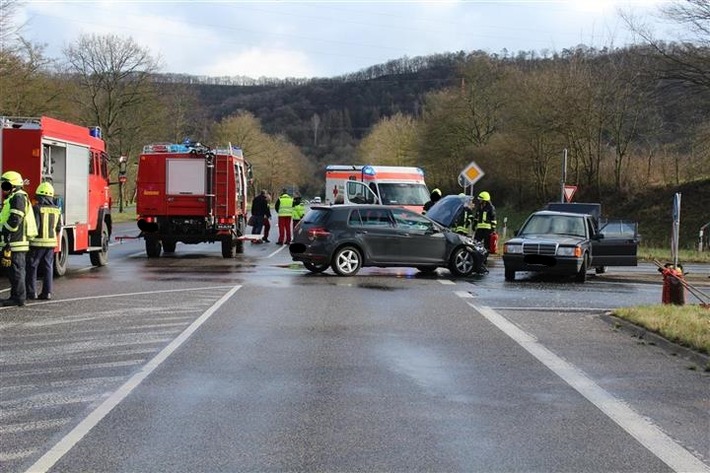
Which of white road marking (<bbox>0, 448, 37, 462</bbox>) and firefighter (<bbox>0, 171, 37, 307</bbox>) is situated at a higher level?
firefighter (<bbox>0, 171, 37, 307</bbox>)

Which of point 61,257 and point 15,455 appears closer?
point 15,455

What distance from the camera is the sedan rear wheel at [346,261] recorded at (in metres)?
18.1

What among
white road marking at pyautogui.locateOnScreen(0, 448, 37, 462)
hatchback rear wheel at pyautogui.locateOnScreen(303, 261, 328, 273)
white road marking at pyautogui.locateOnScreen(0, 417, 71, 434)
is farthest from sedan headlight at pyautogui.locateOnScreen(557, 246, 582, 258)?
white road marking at pyautogui.locateOnScreen(0, 448, 37, 462)

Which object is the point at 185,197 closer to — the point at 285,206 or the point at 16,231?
the point at 285,206

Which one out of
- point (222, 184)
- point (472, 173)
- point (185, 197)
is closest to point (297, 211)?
point (472, 173)

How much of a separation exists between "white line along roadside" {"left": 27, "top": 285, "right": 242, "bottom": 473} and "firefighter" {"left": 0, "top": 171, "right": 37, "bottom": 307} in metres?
3.57

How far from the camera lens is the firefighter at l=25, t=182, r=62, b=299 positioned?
13.1 meters

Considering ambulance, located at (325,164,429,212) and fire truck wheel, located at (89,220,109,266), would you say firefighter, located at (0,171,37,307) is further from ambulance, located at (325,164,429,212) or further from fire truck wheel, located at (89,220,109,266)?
ambulance, located at (325,164,429,212)

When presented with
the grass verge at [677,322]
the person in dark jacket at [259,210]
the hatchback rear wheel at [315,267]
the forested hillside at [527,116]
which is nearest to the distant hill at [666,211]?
the forested hillside at [527,116]

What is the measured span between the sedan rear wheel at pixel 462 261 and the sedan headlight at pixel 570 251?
196cm

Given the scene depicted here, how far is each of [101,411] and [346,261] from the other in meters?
11.9

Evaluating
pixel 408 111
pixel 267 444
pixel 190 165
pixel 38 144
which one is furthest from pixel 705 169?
pixel 408 111

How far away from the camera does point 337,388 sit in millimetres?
7422

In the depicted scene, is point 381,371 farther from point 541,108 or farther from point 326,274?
point 541,108
